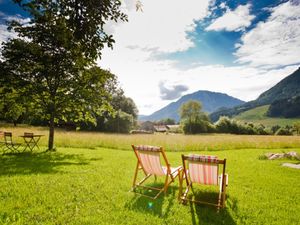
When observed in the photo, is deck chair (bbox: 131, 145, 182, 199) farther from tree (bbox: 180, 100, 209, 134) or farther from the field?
tree (bbox: 180, 100, 209, 134)

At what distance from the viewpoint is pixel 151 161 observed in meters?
6.75

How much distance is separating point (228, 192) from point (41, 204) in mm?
5481

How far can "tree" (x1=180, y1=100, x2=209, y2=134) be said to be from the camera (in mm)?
71500

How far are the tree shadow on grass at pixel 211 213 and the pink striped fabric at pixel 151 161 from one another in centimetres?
132

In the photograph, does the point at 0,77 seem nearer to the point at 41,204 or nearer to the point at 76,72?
the point at 76,72

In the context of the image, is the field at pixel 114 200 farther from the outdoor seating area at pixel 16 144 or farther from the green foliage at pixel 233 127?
the green foliage at pixel 233 127

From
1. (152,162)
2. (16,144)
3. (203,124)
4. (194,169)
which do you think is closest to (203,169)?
(194,169)

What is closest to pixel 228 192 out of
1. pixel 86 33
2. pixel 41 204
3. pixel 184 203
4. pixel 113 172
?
pixel 184 203

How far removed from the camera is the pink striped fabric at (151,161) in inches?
257

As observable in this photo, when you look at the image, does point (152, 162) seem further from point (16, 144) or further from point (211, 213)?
point (16, 144)

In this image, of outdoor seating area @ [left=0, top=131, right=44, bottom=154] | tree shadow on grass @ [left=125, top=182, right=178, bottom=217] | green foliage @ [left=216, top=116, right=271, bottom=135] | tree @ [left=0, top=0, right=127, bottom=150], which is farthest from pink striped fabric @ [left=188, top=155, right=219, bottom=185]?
Answer: green foliage @ [left=216, top=116, right=271, bottom=135]

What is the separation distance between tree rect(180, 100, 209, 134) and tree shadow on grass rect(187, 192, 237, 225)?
2592 inches

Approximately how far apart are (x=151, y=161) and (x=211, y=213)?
2.16 metres

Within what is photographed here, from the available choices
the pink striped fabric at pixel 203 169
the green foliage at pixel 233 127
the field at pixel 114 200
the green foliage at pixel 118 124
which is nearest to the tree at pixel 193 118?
the green foliage at pixel 233 127
